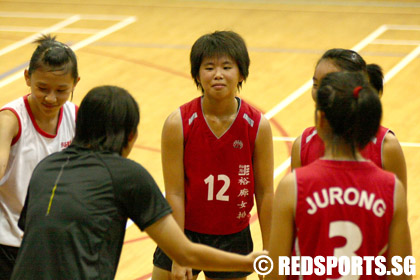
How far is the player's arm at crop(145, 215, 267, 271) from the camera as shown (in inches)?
105

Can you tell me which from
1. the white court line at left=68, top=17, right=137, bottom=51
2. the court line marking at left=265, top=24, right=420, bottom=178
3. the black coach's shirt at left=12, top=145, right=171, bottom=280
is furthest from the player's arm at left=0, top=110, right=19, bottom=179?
the white court line at left=68, top=17, right=137, bottom=51

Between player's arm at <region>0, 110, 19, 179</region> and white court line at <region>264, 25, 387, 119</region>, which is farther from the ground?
white court line at <region>264, 25, 387, 119</region>

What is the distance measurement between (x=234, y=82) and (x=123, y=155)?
112 centimetres

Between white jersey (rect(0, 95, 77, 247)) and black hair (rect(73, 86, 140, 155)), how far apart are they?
83 centimetres

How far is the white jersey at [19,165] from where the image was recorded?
135 inches

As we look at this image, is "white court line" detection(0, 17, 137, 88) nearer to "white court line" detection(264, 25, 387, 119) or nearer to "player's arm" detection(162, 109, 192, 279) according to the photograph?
"white court line" detection(264, 25, 387, 119)

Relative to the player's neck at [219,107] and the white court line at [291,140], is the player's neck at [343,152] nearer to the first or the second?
the player's neck at [219,107]

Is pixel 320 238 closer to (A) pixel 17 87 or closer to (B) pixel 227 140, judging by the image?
(B) pixel 227 140

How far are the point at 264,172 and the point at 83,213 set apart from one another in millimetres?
1452

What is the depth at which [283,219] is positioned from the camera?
2.54m

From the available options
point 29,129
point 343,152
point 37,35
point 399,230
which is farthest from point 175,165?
point 37,35

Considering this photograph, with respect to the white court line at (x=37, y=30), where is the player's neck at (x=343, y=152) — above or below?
below

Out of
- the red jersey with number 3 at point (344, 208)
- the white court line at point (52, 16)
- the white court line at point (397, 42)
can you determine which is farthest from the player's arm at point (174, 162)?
the white court line at point (52, 16)

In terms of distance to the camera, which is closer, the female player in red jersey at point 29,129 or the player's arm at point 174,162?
the female player in red jersey at point 29,129
